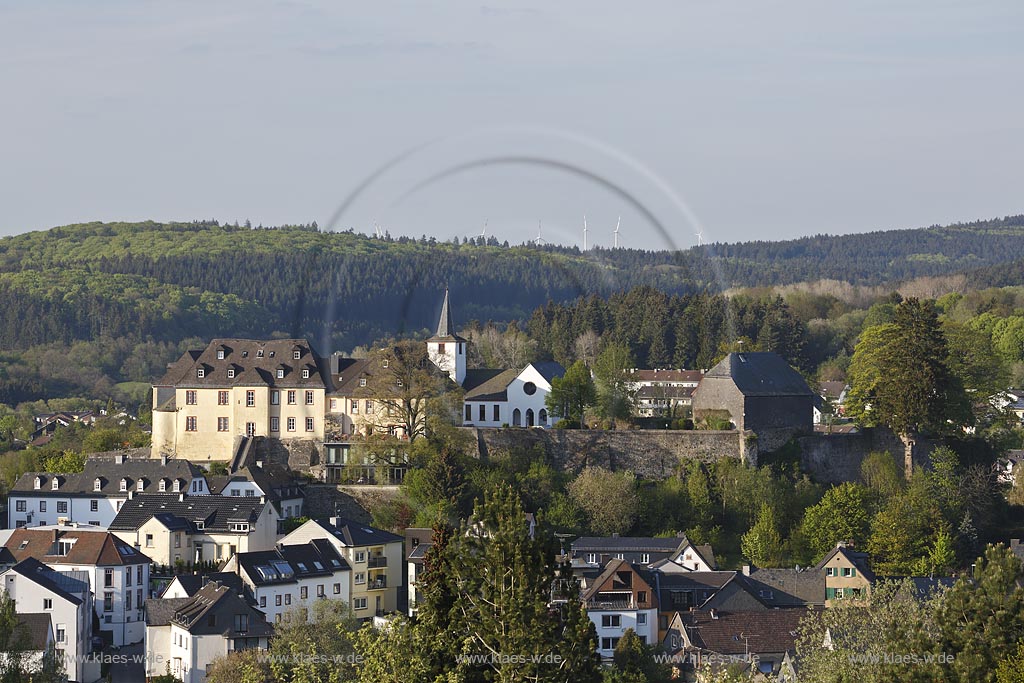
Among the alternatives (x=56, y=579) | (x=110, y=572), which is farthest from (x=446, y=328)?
(x=56, y=579)

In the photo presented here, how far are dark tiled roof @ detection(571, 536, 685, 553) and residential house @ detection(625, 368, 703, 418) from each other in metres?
14.2

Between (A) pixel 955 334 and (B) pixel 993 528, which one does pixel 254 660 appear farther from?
(A) pixel 955 334

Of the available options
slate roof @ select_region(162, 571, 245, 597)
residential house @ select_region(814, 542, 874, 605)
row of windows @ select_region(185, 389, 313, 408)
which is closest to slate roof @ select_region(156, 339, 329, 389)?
row of windows @ select_region(185, 389, 313, 408)

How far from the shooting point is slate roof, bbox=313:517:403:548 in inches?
2176

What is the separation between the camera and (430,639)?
27.8 metres

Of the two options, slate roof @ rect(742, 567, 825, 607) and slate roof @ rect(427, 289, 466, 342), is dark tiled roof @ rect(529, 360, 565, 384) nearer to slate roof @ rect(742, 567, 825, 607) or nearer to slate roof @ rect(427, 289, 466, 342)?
slate roof @ rect(427, 289, 466, 342)

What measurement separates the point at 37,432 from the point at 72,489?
112 feet

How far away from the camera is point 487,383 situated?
208 ft

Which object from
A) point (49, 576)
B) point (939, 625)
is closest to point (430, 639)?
point (939, 625)

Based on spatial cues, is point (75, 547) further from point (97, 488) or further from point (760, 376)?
point (760, 376)

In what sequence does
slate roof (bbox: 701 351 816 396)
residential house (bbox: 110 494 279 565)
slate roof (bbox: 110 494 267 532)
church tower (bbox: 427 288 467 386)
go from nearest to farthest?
residential house (bbox: 110 494 279 565)
slate roof (bbox: 110 494 267 532)
slate roof (bbox: 701 351 816 396)
church tower (bbox: 427 288 467 386)

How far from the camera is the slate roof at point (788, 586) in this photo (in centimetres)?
5331

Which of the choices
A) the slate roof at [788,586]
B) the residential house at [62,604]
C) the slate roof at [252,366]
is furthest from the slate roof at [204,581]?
the slate roof at [788,586]

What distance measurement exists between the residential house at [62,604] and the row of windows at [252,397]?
1051 centimetres
